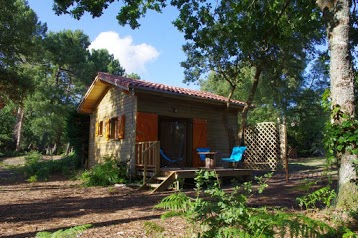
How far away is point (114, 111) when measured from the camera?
12.0m

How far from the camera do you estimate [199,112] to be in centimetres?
1180

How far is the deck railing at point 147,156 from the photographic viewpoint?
8.66 m

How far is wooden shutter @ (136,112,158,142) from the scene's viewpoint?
403 inches

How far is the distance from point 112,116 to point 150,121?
234cm

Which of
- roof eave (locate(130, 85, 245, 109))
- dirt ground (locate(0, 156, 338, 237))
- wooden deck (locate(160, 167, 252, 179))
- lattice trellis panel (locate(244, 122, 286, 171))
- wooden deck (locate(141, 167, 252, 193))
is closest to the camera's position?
dirt ground (locate(0, 156, 338, 237))

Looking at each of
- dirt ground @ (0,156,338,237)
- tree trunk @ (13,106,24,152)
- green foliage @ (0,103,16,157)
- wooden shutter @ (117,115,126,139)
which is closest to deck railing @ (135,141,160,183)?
dirt ground @ (0,156,338,237)

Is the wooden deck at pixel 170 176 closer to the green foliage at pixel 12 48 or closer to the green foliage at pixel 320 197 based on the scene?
the green foliage at pixel 320 197

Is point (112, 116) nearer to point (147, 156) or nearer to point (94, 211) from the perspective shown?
point (147, 156)

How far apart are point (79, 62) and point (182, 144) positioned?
15848 mm

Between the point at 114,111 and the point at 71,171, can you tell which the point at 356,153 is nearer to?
the point at 114,111

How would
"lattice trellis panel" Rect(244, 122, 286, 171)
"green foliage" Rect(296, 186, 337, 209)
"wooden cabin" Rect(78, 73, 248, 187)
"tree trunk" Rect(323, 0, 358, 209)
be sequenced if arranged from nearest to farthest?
"green foliage" Rect(296, 186, 337, 209), "tree trunk" Rect(323, 0, 358, 209), "wooden cabin" Rect(78, 73, 248, 187), "lattice trellis panel" Rect(244, 122, 286, 171)

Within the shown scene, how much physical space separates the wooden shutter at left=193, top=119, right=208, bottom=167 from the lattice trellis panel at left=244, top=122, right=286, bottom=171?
1825mm

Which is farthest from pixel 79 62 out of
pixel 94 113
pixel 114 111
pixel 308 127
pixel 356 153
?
pixel 356 153

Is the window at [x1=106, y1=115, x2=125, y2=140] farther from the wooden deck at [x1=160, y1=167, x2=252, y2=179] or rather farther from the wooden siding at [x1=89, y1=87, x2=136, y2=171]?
the wooden deck at [x1=160, y1=167, x2=252, y2=179]
